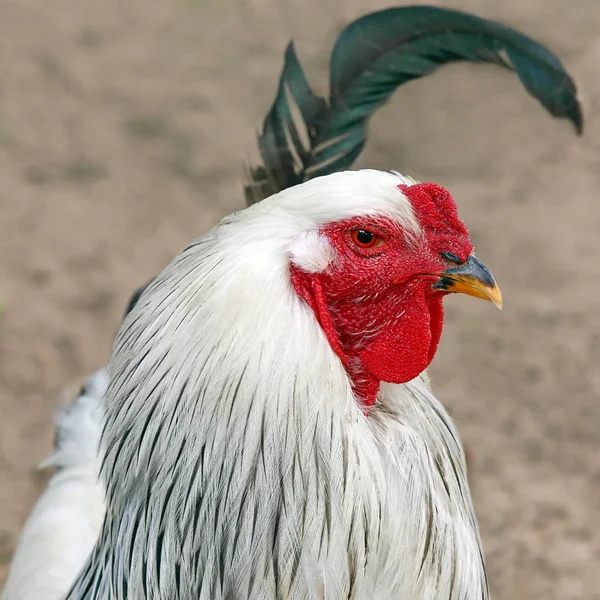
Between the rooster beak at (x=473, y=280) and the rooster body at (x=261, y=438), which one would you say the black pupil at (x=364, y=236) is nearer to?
the rooster body at (x=261, y=438)

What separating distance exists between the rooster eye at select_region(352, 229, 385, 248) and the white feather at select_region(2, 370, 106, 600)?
1.04m

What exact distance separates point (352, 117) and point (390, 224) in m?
0.94

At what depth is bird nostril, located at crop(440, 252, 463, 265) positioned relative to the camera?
1.62m

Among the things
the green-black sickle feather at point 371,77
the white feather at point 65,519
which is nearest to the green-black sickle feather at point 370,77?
the green-black sickle feather at point 371,77

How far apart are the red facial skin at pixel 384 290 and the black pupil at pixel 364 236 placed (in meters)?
0.01

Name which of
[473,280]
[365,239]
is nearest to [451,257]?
[473,280]

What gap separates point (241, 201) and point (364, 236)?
3784 mm

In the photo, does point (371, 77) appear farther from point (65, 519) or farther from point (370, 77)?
point (65, 519)

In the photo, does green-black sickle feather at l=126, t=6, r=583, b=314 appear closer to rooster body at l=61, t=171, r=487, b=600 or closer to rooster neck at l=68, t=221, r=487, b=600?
rooster body at l=61, t=171, r=487, b=600

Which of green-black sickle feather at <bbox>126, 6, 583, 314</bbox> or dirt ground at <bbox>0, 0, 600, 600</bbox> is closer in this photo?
green-black sickle feather at <bbox>126, 6, 583, 314</bbox>

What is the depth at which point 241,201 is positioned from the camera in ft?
17.4

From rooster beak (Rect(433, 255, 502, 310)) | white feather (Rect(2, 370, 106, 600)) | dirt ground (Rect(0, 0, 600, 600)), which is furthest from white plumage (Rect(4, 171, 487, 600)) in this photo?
dirt ground (Rect(0, 0, 600, 600))

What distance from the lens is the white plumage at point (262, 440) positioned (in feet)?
5.06

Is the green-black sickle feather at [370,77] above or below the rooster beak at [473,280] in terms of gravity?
above
